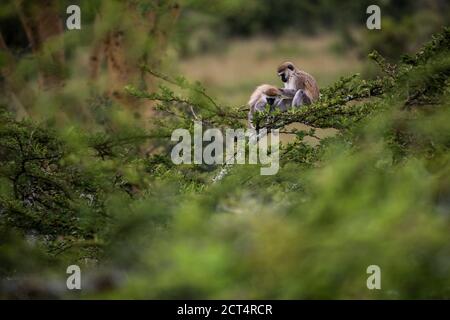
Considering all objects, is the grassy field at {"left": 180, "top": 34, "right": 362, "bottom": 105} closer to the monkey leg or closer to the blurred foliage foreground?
the monkey leg

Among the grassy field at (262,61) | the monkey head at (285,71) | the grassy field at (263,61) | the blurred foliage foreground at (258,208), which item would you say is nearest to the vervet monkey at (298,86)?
the monkey head at (285,71)

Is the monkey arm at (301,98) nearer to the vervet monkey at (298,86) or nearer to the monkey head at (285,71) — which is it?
the vervet monkey at (298,86)

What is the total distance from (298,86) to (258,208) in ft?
10.2

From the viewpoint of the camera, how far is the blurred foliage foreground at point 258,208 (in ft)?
9.62

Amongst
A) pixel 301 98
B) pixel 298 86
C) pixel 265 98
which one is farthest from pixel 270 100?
pixel 298 86

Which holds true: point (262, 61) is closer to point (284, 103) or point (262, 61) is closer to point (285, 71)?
point (285, 71)

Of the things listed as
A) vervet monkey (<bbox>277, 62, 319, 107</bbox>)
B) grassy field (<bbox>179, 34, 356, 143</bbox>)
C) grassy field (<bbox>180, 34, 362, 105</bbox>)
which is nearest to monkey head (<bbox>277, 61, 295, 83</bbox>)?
vervet monkey (<bbox>277, 62, 319, 107</bbox>)

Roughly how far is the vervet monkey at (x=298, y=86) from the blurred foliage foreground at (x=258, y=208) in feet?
2.04

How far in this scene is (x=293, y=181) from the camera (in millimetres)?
4617

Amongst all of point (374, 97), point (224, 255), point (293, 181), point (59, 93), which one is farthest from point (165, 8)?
point (224, 255)

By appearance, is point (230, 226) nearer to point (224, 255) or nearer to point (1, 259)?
point (224, 255)

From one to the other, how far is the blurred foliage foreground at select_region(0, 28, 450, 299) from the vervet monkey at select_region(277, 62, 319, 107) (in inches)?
24.4

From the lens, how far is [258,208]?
3309mm

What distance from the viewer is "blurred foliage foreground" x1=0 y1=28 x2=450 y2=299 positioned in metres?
2.93
